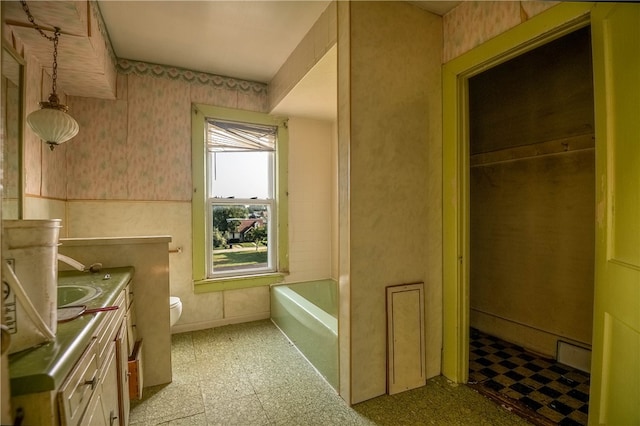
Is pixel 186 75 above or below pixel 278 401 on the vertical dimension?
above

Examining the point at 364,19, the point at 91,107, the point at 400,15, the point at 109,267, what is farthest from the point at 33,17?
the point at 400,15

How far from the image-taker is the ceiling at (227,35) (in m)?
2.13

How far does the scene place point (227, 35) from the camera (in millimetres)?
2475

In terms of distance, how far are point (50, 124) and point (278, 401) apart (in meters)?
2.20

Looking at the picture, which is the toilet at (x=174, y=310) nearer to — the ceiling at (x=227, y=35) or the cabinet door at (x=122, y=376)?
the cabinet door at (x=122, y=376)

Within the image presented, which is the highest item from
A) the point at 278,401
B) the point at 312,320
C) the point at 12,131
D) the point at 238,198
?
the point at 12,131

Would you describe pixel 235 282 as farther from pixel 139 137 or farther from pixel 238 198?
pixel 139 137

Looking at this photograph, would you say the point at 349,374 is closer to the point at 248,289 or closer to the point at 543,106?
the point at 248,289

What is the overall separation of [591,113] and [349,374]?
249 cm

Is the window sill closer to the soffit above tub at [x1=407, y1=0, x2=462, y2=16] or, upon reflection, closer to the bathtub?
the bathtub

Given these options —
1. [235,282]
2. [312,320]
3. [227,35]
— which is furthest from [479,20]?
[235,282]

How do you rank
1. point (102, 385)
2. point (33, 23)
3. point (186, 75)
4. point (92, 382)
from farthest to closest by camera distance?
1. point (186, 75)
2. point (33, 23)
3. point (102, 385)
4. point (92, 382)

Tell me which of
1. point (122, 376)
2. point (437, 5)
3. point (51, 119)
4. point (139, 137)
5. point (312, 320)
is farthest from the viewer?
point (139, 137)

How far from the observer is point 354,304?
6.26ft
